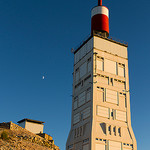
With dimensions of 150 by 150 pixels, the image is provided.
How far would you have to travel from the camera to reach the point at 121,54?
215ft

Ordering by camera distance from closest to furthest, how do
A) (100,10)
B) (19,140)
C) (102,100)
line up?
(102,100), (19,140), (100,10)

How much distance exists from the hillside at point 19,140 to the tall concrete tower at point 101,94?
9067 mm

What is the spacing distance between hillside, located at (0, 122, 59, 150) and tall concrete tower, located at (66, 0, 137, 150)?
29.7ft

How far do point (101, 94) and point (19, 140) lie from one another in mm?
21478

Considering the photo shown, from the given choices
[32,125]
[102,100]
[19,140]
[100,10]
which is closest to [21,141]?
[19,140]

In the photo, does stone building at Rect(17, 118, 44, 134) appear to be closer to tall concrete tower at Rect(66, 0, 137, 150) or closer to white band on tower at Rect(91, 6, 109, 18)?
tall concrete tower at Rect(66, 0, 137, 150)

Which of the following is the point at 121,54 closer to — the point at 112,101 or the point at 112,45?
the point at 112,45

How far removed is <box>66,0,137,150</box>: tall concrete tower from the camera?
2179 inches

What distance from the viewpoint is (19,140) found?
198ft

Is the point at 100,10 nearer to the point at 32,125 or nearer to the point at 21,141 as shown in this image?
the point at 21,141

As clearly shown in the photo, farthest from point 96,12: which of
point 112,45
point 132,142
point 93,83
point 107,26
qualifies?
point 132,142

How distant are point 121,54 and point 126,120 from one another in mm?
16626

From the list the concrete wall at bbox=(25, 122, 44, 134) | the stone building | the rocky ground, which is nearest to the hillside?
the rocky ground

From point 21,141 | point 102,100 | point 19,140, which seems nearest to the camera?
point 102,100
